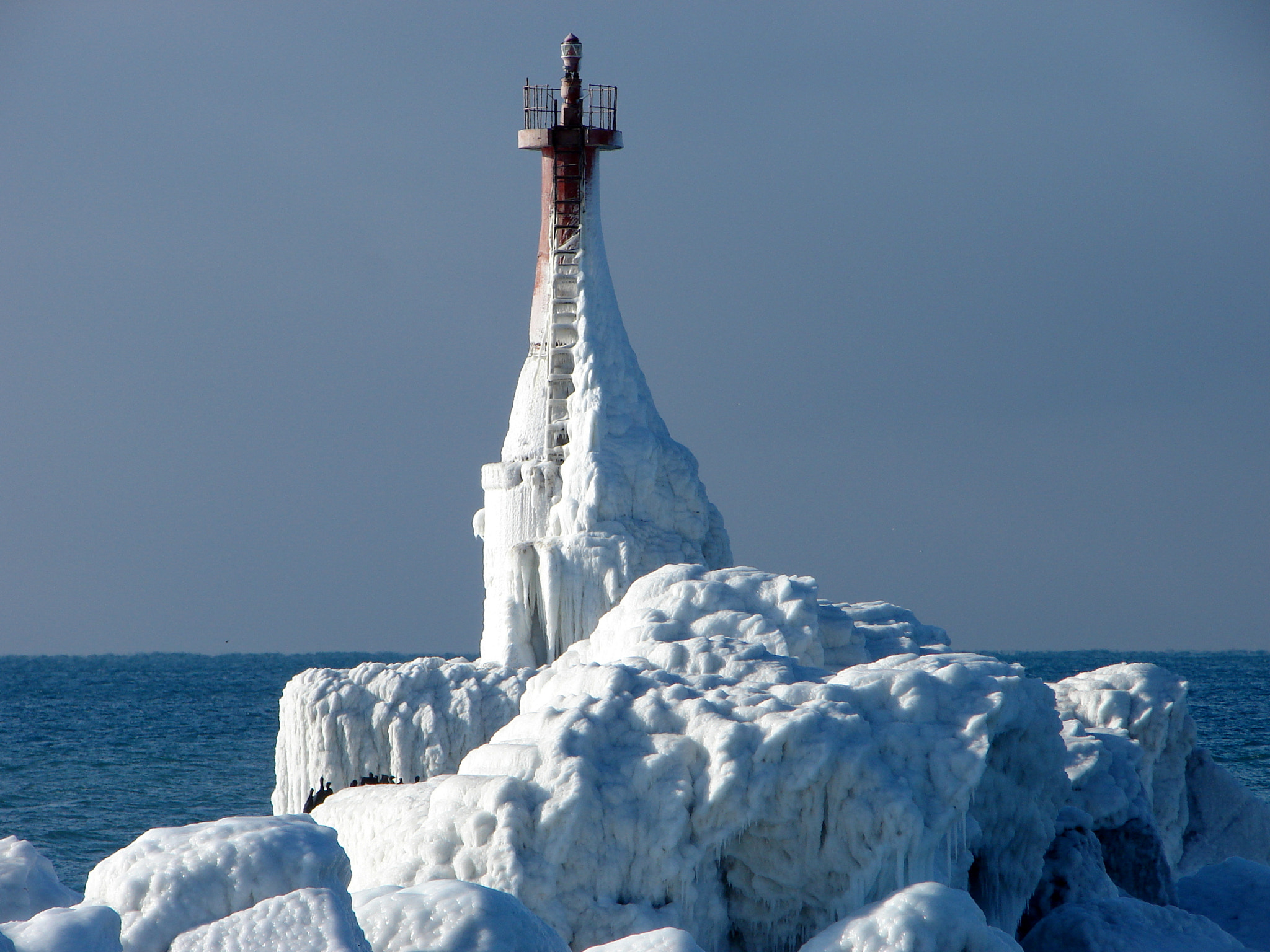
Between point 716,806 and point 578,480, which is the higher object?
point 578,480

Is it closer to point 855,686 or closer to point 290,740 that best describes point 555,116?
point 290,740

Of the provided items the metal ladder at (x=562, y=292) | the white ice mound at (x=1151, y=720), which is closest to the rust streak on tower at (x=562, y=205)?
the metal ladder at (x=562, y=292)

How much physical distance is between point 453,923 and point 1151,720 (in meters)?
11.5

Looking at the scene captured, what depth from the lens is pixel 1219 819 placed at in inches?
830

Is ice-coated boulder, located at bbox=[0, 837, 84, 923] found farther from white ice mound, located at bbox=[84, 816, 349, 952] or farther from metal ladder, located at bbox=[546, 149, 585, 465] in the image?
metal ladder, located at bbox=[546, 149, 585, 465]

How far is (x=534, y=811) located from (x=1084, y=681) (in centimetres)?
952

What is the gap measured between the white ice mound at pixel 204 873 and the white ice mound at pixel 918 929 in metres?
4.08

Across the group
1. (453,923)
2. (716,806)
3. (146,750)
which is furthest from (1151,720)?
(146,750)

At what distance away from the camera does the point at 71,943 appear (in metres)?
8.30

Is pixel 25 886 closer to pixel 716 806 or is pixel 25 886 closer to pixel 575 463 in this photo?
pixel 716 806

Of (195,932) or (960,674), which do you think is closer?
(195,932)

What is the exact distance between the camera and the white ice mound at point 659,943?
1080 cm

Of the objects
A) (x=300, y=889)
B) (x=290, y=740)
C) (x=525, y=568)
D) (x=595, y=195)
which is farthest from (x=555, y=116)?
(x=300, y=889)

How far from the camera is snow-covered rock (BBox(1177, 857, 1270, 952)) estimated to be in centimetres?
1593
